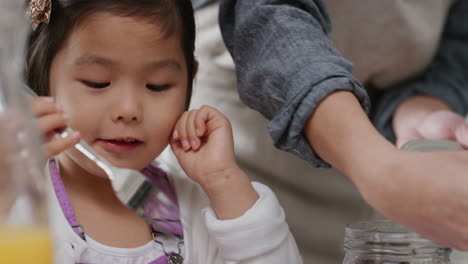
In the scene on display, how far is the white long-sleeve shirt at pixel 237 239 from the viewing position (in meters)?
0.63

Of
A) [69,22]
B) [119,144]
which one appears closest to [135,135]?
[119,144]

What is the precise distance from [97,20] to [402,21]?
477 millimetres

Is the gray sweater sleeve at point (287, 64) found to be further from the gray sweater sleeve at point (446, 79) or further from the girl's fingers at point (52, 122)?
the gray sweater sleeve at point (446, 79)

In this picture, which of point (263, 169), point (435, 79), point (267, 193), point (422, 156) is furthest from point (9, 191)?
point (435, 79)

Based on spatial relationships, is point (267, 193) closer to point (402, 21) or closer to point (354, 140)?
point (354, 140)

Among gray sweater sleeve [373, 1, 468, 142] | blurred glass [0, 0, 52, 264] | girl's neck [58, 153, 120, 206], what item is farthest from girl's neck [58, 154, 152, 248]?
gray sweater sleeve [373, 1, 468, 142]

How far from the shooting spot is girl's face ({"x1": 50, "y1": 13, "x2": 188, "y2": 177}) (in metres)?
0.62

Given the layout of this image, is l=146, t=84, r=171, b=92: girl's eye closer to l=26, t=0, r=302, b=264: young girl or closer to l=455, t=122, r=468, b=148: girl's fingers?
l=26, t=0, r=302, b=264: young girl

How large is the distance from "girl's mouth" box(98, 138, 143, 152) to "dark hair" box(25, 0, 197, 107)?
0.31ft

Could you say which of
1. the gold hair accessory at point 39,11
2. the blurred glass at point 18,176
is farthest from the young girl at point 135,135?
the blurred glass at point 18,176

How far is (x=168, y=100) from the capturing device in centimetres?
67

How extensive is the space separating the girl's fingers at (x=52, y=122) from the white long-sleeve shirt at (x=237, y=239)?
0.60ft

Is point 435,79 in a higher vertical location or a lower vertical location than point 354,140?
lower

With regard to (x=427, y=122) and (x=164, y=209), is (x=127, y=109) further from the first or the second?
(x=427, y=122)
